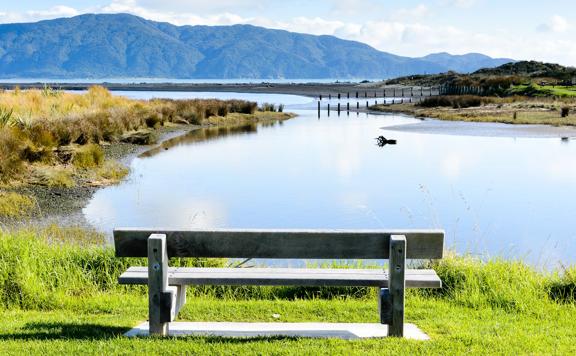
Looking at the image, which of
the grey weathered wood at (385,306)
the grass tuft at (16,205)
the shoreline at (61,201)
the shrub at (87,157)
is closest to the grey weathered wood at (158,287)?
the grey weathered wood at (385,306)

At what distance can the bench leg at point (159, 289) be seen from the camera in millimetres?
4602

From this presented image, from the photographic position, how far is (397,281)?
470 centimetres

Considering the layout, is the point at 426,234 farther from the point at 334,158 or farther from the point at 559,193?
the point at 334,158

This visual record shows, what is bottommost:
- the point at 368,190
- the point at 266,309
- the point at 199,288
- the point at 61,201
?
the point at 368,190

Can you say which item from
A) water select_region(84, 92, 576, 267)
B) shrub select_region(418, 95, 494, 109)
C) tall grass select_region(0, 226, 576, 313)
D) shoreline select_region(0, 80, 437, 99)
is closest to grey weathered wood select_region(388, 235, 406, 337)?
tall grass select_region(0, 226, 576, 313)

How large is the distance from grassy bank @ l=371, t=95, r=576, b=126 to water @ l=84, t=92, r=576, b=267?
12334mm

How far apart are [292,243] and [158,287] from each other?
95cm

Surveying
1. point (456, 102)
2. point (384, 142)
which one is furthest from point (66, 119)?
point (456, 102)

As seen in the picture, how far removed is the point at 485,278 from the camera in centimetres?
707

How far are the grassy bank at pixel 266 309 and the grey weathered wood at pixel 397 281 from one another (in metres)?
0.13

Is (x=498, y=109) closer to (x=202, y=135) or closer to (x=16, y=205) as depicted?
(x=202, y=135)

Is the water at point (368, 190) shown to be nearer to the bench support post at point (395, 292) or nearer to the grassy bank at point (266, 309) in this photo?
the grassy bank at point (266, 309)

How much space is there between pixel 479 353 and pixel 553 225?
1094 cm

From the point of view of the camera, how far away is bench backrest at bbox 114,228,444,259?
460 centimetres
